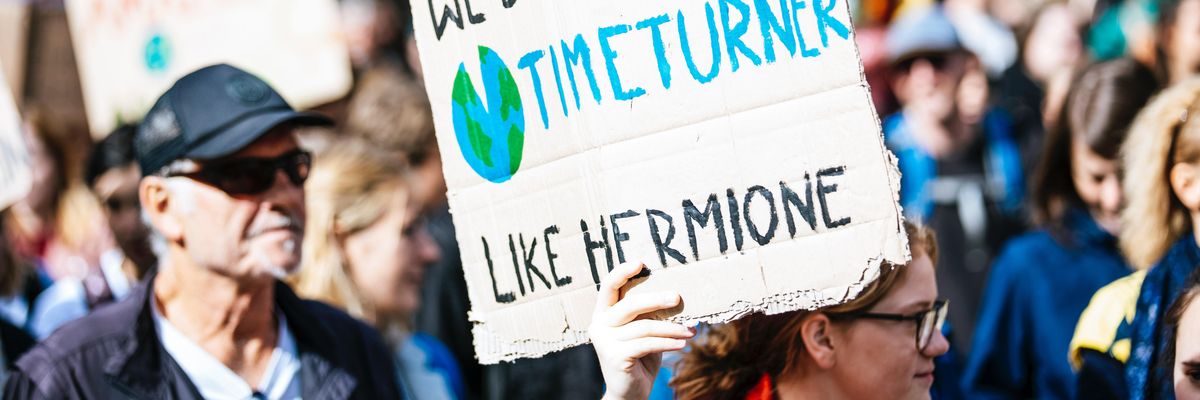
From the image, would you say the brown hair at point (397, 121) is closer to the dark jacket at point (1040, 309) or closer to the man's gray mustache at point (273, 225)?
the man's gray mustache at point (273, 225)

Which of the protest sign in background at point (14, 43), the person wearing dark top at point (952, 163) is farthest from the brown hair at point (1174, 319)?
the protest sign in background at point (14, 43)

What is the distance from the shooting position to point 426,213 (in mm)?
5809

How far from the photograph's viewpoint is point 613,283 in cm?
256

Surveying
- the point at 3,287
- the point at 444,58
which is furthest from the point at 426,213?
the point at 444,58

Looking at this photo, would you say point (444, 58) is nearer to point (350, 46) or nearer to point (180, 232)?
point (180, 232)

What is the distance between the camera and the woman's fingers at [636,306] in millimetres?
2523

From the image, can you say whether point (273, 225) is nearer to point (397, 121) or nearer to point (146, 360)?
point (146, 360)

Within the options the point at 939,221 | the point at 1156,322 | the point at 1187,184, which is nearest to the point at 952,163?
the point at 939,221

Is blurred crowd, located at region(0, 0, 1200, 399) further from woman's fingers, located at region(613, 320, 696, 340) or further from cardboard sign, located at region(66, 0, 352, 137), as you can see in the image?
cardboard sign, located at region(66, 0, 352, 137)

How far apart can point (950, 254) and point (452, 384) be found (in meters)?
2.60

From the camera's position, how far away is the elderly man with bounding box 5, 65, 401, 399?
11.3 feet

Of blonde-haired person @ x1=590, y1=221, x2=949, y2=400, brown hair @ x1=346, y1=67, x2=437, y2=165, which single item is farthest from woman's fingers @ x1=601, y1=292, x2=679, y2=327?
brown hair @ x1=346, y1=67, x2=437, y2=165

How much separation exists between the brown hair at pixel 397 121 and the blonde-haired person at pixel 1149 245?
2925 millimetres

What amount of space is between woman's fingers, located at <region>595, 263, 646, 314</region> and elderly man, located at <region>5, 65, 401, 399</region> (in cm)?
122
